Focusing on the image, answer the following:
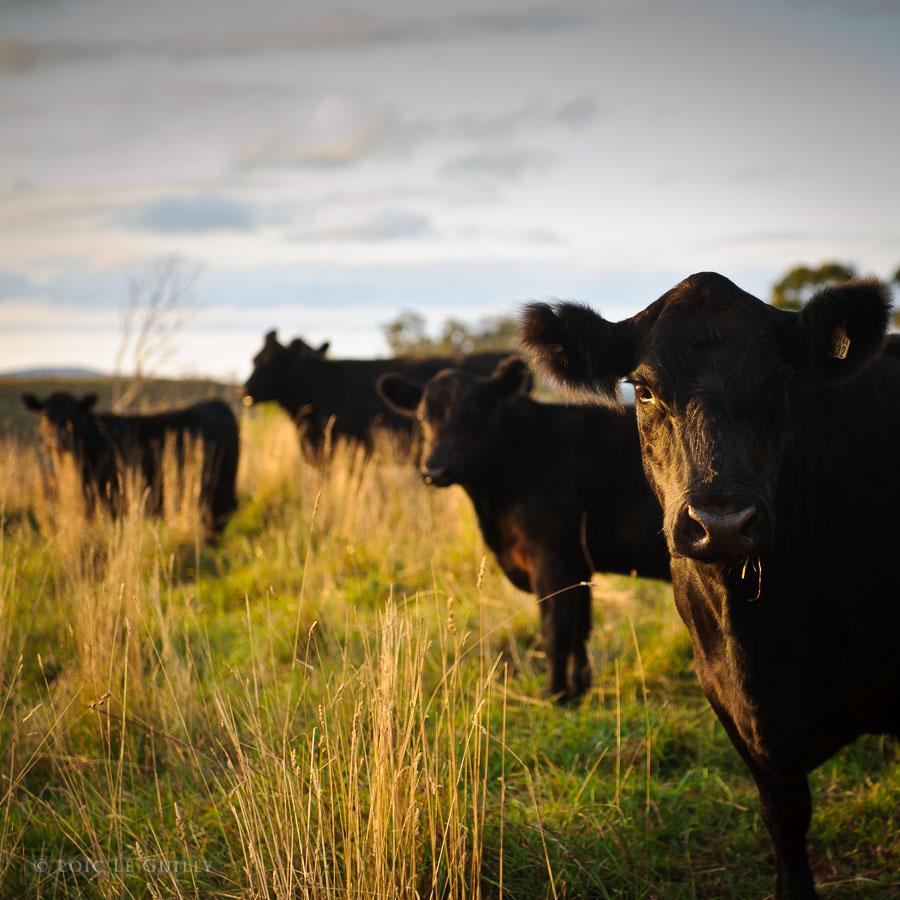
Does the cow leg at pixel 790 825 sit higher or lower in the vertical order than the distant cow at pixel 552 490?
lower

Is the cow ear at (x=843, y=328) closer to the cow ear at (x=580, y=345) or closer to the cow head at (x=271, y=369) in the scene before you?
the cow ear at (x=580, y=345)

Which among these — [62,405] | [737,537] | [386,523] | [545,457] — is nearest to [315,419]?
[62,405]

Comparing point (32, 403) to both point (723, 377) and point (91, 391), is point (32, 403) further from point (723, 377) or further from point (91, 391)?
point (91, 391)

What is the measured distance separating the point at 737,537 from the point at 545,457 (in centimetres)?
359

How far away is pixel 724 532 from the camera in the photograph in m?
2.05

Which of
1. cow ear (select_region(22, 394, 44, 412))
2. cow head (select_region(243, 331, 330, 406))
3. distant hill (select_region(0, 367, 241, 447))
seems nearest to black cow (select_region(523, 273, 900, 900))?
cow ear (select_region(22, 394, 44, 412))

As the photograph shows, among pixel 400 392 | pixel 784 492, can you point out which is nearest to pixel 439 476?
pixel 400 392

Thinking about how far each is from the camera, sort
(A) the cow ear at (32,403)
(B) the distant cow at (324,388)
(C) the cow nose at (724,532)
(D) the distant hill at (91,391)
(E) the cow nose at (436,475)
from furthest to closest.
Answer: (D) the distant hill at (91,391)
(B) the distant cow at (324,388)
(A) the cow ear at (32,403)
(E) the cow nose at (436,475)
(C) the cow nose at (724,532)

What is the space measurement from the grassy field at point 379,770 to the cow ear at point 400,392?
1.59m

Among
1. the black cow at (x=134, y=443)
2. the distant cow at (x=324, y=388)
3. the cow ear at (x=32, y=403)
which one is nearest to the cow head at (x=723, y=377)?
the black cow at (x=134, y=443)

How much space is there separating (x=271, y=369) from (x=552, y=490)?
872 cm

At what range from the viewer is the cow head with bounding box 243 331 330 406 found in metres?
13.2

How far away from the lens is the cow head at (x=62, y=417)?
9.32m

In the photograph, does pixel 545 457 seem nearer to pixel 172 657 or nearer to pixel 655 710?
pixel 655 710
